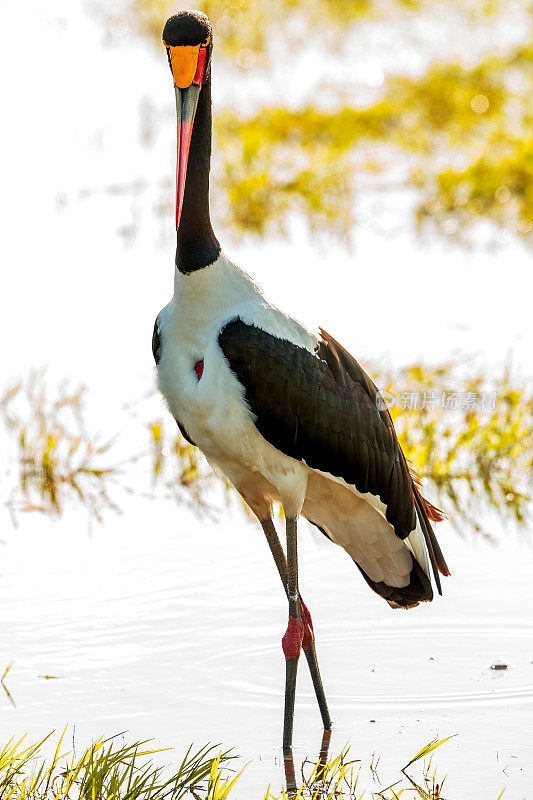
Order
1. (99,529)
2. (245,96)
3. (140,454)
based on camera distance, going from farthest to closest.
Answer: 1. (245,96)
2. (140,454)
3. (99,529)

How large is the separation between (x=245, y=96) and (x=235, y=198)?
10.3ft

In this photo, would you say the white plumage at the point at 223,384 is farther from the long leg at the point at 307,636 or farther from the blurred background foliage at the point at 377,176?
the blurred background foliage at the point at 377,176

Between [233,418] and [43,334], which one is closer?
[233,418]

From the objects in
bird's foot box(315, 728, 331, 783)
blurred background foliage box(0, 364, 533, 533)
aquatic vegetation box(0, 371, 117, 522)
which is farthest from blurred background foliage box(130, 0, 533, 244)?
bird's foot box(315, 728, 331, 783)

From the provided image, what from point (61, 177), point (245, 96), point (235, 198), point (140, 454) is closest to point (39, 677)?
point (140, 454)

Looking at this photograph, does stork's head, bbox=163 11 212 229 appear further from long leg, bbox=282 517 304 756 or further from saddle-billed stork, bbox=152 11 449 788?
long leg, bbox=282 517 304 756

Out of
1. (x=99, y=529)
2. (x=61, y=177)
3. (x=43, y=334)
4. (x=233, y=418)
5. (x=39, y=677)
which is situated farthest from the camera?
(x=61, y=177)

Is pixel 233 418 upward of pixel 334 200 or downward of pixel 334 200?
downward

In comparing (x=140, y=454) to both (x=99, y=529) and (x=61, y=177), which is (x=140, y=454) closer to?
(x=99, y=529)

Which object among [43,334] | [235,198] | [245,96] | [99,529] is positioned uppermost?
[245,96]

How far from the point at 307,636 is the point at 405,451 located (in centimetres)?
198

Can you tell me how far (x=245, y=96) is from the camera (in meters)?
13.0

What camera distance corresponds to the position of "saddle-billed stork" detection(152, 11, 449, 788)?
3.97 meters

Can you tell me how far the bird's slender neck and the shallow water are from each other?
1.35m
